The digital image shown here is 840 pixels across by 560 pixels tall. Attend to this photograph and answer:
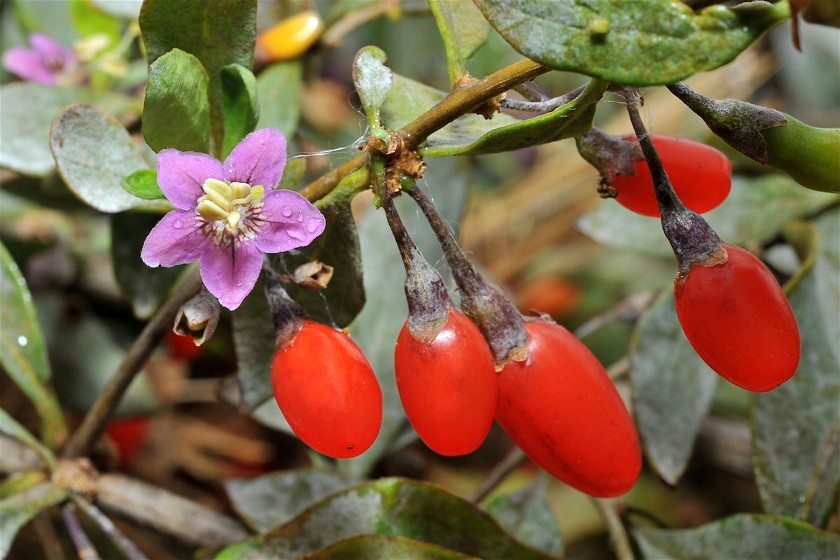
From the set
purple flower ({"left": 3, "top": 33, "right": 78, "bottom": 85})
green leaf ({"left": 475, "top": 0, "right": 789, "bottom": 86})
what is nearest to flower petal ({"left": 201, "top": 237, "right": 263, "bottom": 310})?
green leaf ({"left": 475, "top": 0, "right": 789, "bottom": 86})

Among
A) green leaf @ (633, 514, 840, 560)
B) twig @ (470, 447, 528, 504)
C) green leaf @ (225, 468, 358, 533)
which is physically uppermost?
green leaf @ (633, 514, 840, 560)

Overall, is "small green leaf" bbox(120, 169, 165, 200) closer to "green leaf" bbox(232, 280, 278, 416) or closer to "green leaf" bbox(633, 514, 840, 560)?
"green leaf" bbox(232, 280, 278, 416)

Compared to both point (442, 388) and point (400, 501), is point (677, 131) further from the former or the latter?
point (442, 388)

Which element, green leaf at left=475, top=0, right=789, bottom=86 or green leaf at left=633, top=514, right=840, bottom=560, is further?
green leaf at left=633, top=514, right=840, bottom=560

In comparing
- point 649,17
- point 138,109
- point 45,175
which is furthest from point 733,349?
point 138,109

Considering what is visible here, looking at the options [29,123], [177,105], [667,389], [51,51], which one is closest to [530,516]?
[667,389]
